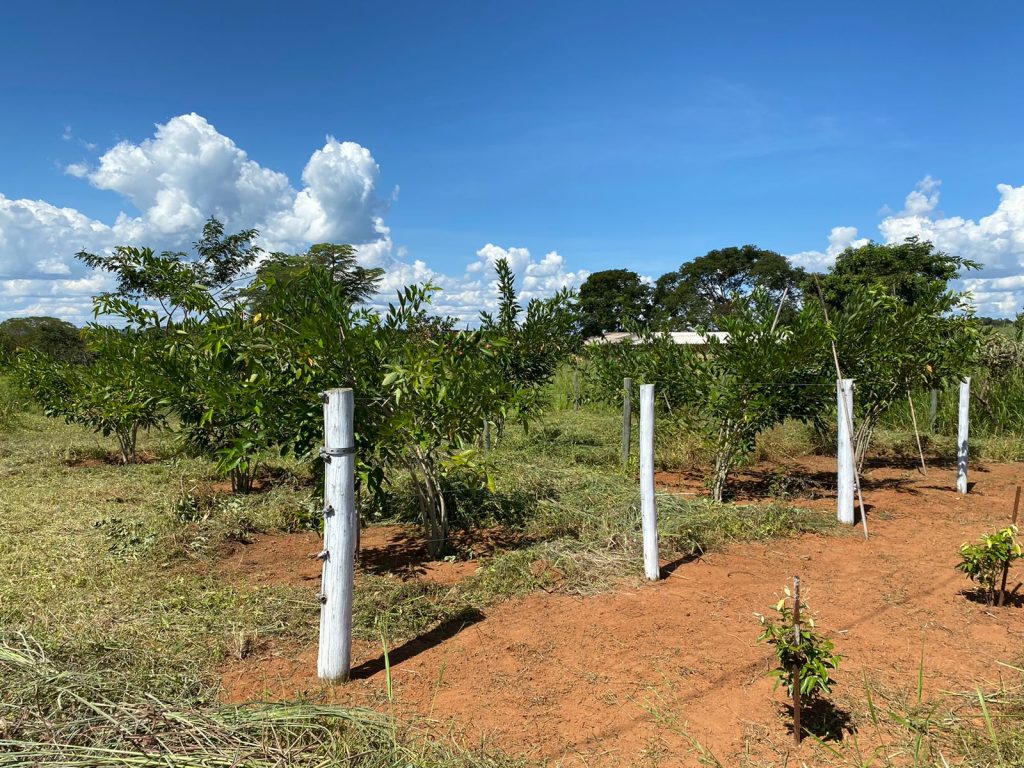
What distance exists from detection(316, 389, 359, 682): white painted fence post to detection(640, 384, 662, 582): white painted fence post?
2.05 meters

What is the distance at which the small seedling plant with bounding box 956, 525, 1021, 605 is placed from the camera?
12.1ft

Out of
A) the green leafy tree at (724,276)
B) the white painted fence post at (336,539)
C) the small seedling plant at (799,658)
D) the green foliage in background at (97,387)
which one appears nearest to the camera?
the small seedling plant at (799,658)

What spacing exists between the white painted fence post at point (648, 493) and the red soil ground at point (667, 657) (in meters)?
0.18

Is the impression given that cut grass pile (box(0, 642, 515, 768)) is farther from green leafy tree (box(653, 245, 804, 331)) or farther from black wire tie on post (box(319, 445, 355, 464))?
green leafy tree (box(653, 245, 804, 331))

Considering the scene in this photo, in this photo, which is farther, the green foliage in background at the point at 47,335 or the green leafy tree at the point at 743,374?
the green foliage in background at the point at 47,335

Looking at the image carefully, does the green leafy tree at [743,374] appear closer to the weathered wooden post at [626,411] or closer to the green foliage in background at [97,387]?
the weathered wooden post at [626,411]

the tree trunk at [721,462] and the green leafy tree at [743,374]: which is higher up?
the green leafy tree at [743,374]

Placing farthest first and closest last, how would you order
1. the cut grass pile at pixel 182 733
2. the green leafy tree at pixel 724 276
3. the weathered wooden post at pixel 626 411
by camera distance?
1. the green leafy tree at pixel 724 276
2. the weathered wooden post at pixel 626 411
3. the cut grass pile at pixel 182 733

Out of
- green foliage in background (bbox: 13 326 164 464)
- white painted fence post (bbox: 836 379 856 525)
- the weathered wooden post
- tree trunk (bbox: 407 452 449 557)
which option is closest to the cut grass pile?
tree trunk (bbox: 407 452 449 557)

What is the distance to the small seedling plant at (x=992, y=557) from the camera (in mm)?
3674

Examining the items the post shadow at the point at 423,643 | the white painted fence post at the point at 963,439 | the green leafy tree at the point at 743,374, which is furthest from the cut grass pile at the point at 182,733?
the white painted fence post at the point at 963,439

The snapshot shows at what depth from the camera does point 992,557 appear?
3689mm

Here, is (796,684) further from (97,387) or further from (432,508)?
(97,387)

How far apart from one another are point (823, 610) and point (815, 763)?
1542 millimetres
